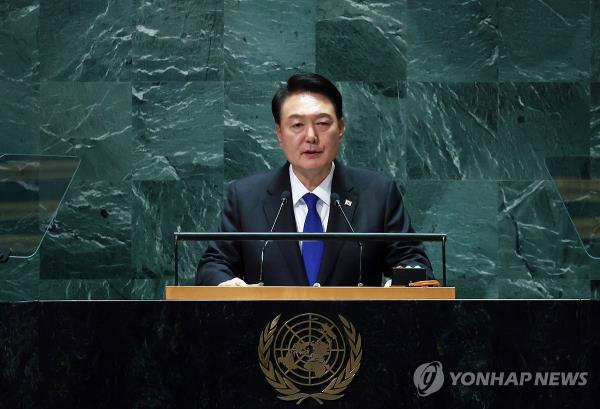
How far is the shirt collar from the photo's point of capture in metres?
4.52

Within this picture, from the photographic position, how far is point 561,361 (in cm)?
289

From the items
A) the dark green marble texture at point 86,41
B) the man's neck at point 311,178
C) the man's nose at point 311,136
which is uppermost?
the dark green marble texture at point 86,41

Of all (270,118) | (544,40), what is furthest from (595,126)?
(270,118)

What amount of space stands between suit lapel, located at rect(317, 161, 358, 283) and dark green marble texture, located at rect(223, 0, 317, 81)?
2083 millimetres

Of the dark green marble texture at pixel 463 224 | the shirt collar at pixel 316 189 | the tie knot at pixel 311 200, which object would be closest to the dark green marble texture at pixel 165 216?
the dark green marble texture at pixel 463 224

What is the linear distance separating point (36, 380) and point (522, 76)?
4.47 metres

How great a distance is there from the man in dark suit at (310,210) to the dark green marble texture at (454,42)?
2.10 m

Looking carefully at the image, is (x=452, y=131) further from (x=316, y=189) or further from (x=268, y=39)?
(x=316, y=189)

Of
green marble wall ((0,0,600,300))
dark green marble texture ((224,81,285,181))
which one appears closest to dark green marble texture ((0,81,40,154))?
green marble wall ((0,0,600,300))

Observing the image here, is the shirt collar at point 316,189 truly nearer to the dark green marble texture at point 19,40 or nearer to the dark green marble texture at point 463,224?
the dark green marble texture at point 463,224

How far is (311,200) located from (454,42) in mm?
2511

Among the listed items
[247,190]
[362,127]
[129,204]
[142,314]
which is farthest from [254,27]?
[142,314]

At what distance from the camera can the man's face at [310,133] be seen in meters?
4.48

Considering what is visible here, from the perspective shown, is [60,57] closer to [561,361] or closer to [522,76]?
[522,76]
